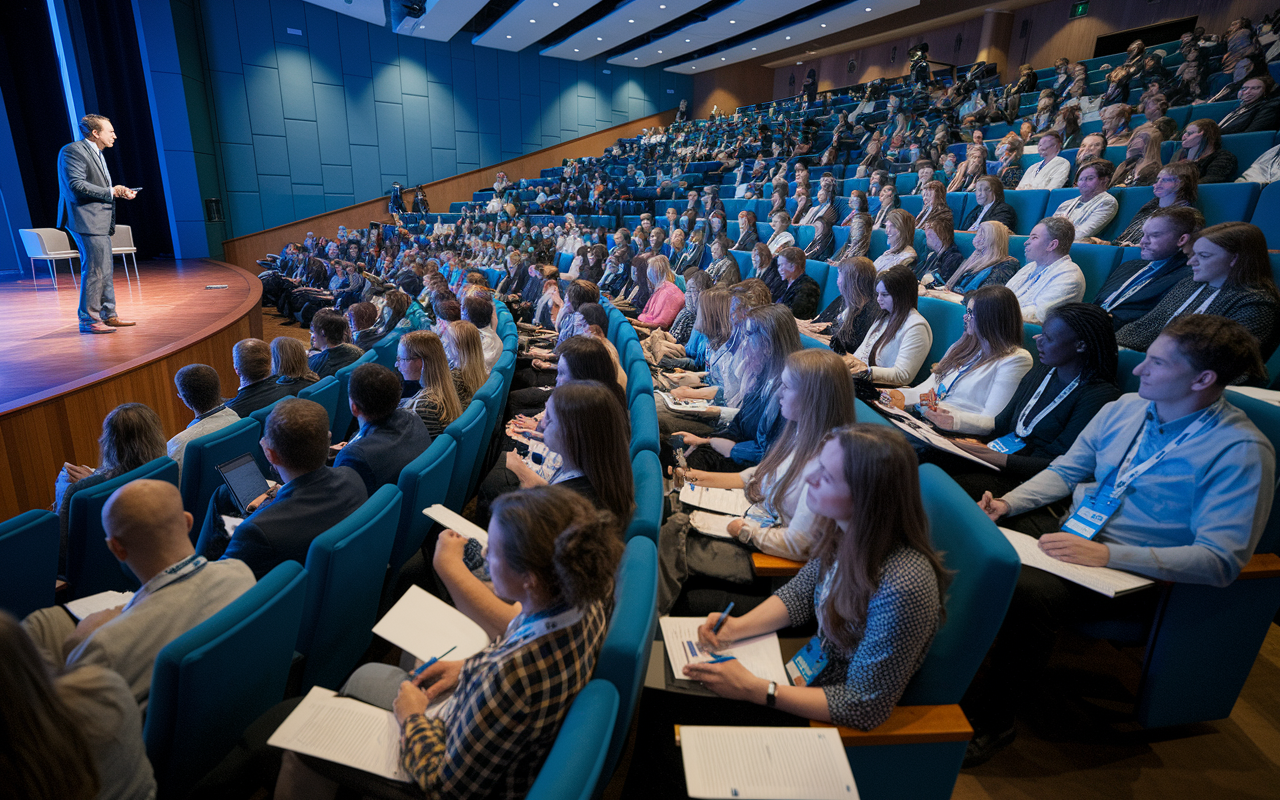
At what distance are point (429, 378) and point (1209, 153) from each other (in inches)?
179

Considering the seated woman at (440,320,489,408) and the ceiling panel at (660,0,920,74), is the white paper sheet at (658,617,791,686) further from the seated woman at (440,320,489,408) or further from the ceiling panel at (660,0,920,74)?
the ceiling panel at (660,0,920,74)

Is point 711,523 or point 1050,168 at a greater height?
point 1050,168

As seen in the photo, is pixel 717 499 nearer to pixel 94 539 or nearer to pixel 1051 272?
pixel 94 539

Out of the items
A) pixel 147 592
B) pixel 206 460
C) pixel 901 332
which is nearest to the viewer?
pixel 147 592

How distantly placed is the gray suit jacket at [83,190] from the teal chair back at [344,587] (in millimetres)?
4142

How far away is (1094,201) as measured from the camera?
142 inches

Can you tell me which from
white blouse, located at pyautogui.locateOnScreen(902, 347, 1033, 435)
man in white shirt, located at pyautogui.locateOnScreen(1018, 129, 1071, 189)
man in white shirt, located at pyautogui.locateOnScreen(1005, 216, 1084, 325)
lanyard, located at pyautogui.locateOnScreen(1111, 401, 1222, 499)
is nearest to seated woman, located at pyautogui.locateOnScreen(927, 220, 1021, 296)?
man in white shirt, located at pyautogui.locateOnScreen(1005, 216, 1084, 325)

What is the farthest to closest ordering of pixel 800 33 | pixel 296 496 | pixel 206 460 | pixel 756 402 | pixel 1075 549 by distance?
pixel 800 33 → pixel 756 402 → pixel 206 460 → pixel 296 496 → pixel 1075 549

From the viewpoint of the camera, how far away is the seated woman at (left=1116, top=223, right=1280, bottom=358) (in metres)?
2.06

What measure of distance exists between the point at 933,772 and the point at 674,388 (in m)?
2.25

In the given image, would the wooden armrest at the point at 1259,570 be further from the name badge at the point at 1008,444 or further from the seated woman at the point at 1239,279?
the seated woman at the point at 1239,279

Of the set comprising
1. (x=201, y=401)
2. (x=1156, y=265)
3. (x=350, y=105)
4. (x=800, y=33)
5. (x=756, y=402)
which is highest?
(x=800, y=33)

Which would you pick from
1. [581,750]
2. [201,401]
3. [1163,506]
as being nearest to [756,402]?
[1163,506]

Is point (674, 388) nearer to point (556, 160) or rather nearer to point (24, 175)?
point (24, 175)
